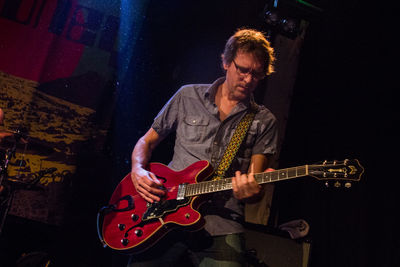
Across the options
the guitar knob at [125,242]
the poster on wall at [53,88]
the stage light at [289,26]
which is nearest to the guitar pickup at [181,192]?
the guitar knob at [125,242]

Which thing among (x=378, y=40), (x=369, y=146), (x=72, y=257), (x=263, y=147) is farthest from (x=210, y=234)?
(x=378, y=40)

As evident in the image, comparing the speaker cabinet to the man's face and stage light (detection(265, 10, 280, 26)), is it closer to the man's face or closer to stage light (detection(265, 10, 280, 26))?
the man's face

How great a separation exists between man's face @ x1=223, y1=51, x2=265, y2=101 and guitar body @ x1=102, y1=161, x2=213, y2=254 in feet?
2.39

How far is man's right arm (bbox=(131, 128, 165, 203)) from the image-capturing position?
2096 millimetres

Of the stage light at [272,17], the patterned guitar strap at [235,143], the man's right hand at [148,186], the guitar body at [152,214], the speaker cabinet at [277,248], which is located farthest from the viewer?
the stage light at [272,17]

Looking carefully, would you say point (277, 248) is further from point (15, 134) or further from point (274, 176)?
point (15, 134)

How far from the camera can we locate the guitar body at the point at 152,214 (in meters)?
1.95

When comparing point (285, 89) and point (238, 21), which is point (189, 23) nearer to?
point (238, 21)

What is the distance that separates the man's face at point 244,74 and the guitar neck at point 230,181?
785mm

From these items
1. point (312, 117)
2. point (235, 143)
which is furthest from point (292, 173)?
point (312, 117)

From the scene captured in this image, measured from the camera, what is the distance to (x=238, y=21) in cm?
395

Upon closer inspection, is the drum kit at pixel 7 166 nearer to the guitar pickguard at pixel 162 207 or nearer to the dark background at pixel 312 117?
the dark background at pixel 312 117

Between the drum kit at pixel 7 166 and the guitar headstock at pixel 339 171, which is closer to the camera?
the guitar headstock at pixel 339 171

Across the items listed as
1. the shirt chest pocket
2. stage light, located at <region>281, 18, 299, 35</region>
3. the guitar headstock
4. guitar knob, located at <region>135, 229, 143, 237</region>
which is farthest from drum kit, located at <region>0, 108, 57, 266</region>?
stage light, located at <region>281, 18, 299, 35</region>
